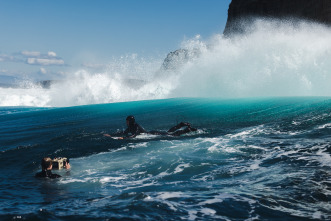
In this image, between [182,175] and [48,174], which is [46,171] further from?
[182,175]

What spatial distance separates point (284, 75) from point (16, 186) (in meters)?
21.2

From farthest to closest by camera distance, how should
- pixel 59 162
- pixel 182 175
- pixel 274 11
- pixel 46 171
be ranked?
pixel 274 11 < pixel 59 162 < pixel 46 171 < pixel 182 175

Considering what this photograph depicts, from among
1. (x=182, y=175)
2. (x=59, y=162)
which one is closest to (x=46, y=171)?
(x=59, y=162)

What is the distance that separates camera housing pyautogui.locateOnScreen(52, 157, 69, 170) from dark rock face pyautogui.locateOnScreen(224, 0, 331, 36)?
35449mm

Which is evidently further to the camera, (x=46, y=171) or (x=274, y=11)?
(x=274, y=11)

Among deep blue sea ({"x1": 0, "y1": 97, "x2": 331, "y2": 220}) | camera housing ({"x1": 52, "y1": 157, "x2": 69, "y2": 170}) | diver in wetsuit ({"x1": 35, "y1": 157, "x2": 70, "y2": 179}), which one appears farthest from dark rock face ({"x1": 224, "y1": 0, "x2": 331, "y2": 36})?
diver in wetsuit ({"x1": 35, "y1": 157, "x2": 70, "y2": 179})

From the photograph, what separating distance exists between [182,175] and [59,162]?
3.09m

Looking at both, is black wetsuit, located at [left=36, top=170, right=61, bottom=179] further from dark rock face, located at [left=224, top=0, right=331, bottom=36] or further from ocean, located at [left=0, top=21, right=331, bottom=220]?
dark rock face, located at [left=224, top=0, right=331, bottom=36]

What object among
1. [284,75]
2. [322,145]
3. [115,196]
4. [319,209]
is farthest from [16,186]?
[284,75]

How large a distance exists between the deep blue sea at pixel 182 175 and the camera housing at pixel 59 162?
0.16m

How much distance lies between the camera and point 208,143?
31.0 ft

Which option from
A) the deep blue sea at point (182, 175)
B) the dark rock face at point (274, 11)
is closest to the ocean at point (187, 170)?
the deep blue sea at point (182, 175)

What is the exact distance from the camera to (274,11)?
42.8m

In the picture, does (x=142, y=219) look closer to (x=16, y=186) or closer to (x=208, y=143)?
(x=16, y=186)
